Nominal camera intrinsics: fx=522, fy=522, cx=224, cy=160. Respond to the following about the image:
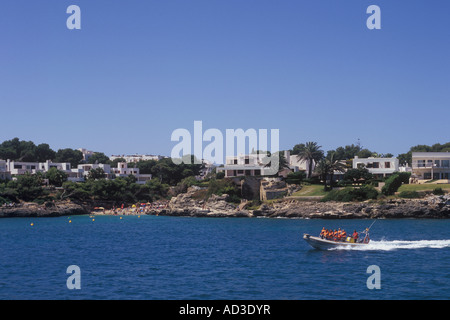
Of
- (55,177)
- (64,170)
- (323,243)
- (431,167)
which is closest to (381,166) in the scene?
(431,167)

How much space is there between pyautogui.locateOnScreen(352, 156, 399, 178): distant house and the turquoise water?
38648 millimetres

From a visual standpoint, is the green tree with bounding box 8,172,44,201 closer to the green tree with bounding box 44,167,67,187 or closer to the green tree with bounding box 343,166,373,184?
the green tree with bounding box 44,167,67,187

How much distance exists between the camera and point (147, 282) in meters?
32.9

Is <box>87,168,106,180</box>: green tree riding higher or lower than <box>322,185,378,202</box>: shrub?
higher

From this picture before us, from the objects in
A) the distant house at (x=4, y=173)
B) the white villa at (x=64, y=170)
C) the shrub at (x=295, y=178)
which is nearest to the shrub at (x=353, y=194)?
the shrub at (x=295, y=178)

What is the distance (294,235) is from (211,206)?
1513 inches

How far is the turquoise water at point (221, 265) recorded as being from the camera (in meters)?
30.2

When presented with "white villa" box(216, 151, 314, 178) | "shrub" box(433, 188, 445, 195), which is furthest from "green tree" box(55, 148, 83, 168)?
"shrub" box(433, 188, 445, 195)

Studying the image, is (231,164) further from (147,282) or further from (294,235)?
(147,282)

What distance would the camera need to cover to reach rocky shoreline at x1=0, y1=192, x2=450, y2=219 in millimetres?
77913

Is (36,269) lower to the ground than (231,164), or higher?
lower

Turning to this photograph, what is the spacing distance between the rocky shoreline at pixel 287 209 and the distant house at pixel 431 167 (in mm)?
15812

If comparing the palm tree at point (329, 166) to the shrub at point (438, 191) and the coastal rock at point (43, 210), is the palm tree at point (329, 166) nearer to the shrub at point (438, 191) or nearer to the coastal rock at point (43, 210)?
the shrub at point (438, 191)
